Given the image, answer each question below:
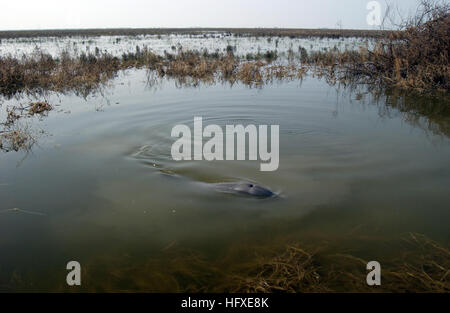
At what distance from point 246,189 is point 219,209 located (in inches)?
21.1

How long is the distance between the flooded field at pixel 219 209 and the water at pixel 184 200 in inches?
0.7

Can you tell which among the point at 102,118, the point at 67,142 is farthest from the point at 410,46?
the point at 67,142

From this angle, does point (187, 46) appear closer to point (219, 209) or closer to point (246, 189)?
point (246, 189)

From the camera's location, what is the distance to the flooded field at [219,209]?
3.16m

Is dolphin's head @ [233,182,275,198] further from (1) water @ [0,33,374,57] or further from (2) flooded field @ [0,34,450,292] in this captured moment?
(1) water @ [0,33,374,57]

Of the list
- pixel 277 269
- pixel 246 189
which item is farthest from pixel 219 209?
pixel 277 269

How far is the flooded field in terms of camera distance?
3.16 meters

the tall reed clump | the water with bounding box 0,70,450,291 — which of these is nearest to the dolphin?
the water with bounding box 0,70,450,291

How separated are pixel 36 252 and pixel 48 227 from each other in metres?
0.46

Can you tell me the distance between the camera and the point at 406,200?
4305mm

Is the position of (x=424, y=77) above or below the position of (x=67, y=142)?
above

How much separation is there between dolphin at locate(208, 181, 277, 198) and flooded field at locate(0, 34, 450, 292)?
0.10 meters
